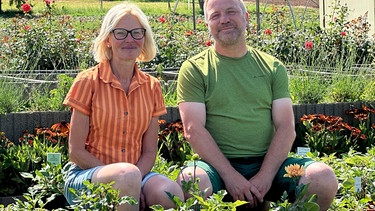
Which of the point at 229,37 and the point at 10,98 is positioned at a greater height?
the point at 229,37

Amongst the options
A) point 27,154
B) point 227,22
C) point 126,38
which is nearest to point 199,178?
point 126,38

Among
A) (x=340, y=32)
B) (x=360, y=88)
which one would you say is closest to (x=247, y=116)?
(x=360, y=88)

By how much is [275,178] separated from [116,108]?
0.92 meters

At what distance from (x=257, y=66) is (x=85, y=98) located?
104 cm

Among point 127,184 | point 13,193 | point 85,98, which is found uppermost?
point 85,98

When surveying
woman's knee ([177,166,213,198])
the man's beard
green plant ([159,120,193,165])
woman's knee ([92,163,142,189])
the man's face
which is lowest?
green plant ([159,120,193,165])

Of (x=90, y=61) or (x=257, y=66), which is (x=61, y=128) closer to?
(x=257, y=66)

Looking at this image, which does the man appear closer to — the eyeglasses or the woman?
the woman

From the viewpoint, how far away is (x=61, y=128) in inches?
227

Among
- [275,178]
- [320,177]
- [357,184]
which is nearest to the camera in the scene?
[320,177]

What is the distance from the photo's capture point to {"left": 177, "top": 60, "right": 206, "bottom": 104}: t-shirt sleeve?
14.8 ft

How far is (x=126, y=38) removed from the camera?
13.6ft

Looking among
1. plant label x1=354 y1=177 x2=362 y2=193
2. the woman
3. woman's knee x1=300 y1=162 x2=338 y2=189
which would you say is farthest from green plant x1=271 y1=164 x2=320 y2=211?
plant label x1=354 y1=177 x2=362 y2=193

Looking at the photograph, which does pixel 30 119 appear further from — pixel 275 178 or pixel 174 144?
pixel 275 178
